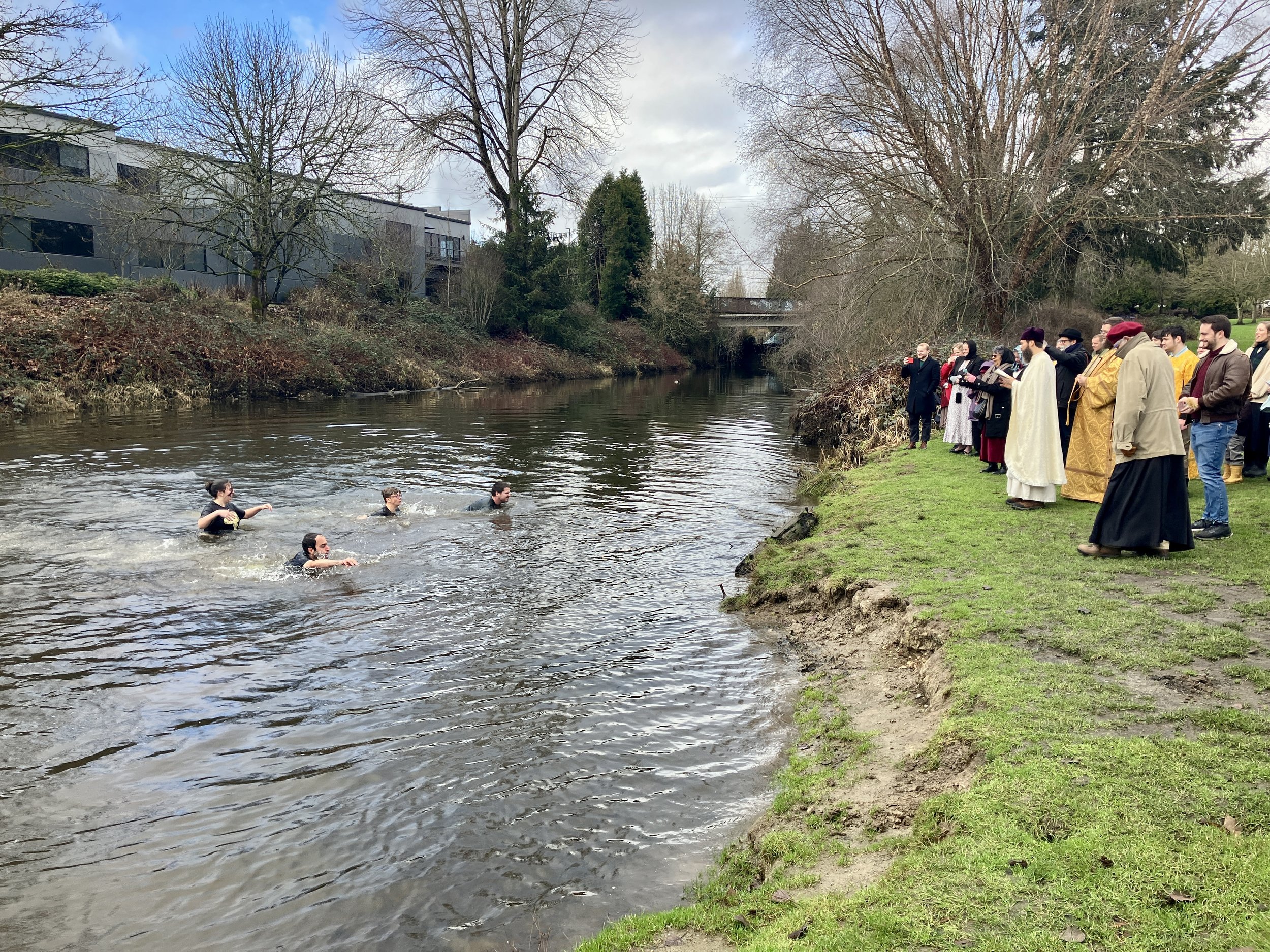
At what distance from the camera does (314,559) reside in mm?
10891

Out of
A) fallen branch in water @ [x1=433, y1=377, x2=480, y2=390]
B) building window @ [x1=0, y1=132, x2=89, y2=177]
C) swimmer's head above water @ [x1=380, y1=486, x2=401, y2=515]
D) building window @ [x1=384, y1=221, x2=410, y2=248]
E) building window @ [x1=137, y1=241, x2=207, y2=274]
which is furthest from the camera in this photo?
building window @ [x1=384, y1=221, x2=410, y2=248]

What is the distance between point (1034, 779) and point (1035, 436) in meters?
7.39

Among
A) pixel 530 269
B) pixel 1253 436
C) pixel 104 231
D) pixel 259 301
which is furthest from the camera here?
pixel 530 269

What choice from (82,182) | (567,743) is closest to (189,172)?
(82,182)

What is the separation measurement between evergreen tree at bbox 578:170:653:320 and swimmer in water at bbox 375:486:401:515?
49.9m

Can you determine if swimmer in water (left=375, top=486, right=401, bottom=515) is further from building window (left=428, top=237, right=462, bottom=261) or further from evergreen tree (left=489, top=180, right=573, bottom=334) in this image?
building window (left=428, top=237, right=462, bottom=261)

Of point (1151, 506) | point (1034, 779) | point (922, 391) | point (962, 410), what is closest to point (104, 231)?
point (922, 391)

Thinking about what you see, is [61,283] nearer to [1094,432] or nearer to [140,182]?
[140,182]

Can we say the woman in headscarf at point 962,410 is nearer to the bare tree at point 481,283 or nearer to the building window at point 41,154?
the building window at point 41,154

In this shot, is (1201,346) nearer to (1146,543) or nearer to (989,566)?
(1146,543)

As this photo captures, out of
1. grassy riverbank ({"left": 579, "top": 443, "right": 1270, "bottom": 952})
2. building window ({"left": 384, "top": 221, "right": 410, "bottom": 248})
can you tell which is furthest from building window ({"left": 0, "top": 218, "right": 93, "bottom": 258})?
grassy riverbank ({"left": 579, "top": 443, "right": 1270, "bottom": 952})

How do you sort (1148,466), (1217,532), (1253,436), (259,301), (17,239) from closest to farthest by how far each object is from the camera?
(1148,466), (1217,532), (1253,436), (259,301), (17,239)

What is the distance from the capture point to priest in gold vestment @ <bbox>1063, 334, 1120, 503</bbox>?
399 inches

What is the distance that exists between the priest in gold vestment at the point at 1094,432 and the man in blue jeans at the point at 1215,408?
0.86 metres
